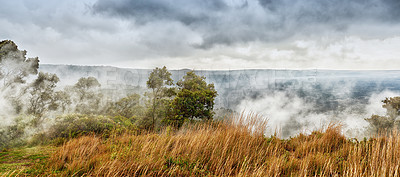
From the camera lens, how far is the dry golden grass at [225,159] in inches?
99.0

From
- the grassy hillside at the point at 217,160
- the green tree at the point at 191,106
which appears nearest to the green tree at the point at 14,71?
the green tree at the point at 191,106

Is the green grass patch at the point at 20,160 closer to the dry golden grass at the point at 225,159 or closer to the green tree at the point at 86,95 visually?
the dry golden grass at the point at 225,159

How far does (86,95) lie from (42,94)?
15.7ft

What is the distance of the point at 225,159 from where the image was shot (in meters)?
3.26

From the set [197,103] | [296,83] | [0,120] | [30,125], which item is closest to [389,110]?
[197,103]

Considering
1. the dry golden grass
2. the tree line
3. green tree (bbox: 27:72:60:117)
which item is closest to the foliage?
the tree line

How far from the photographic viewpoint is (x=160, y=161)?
287 cm

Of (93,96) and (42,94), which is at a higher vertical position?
(42,94)

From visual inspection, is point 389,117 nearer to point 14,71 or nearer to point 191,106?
point 191,106

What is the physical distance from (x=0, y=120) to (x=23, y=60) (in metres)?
7.54

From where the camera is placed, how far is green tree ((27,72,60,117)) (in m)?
19.0

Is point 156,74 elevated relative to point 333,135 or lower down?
elevated

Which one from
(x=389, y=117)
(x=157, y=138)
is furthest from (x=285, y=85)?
(x=157, y=138)

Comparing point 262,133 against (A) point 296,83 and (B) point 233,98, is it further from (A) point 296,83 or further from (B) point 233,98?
(A) point 296,83
